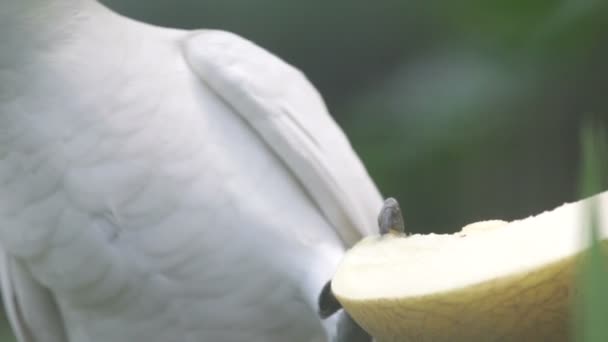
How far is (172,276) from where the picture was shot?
1037 millimetres

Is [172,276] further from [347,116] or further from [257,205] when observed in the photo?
[347,116]

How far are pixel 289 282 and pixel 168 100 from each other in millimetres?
236

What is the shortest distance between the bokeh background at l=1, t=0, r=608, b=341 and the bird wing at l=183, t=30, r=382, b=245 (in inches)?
13.6

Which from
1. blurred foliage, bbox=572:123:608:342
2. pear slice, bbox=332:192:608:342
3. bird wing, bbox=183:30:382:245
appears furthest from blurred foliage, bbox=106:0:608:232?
blurred foliage, bbox=572:123:608:342

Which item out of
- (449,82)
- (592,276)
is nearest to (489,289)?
(592,276)

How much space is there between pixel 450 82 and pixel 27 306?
66 centimetres

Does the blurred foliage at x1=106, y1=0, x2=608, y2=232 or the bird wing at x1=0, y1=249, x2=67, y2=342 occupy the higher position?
the blurred foliage at x1=106, y1=0, x2=608, y2=232

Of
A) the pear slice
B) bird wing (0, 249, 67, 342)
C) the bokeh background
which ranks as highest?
the pear slice

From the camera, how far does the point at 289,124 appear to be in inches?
41.3

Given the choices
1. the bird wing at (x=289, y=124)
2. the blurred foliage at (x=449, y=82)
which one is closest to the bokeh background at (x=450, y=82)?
the blurred foliage at (x=449, y=82)

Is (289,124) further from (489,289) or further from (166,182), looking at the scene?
(489,289)

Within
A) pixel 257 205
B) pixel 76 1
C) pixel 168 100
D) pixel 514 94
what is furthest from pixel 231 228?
pixel 514 94

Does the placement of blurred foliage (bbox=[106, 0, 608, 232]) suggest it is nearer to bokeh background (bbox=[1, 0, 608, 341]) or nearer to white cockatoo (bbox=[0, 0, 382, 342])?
bokeh background (bbox=[1, 0, 608, 341])

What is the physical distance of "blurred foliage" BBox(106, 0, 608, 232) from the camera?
1.39 metres
